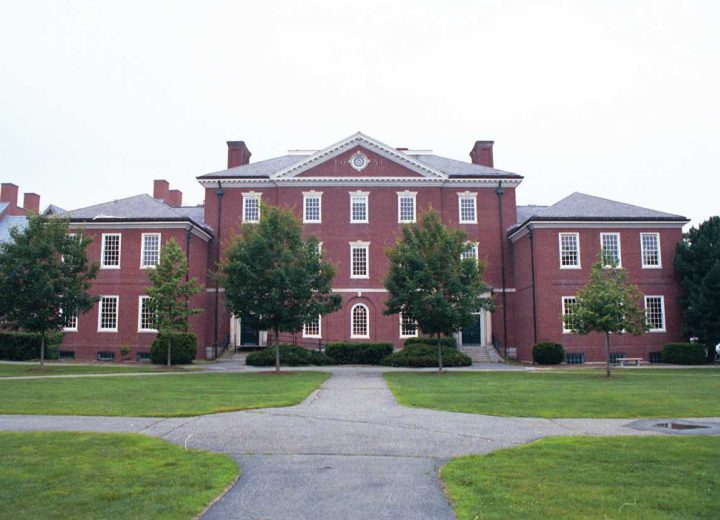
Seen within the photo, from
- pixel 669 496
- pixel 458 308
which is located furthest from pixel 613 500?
pixel 458 308

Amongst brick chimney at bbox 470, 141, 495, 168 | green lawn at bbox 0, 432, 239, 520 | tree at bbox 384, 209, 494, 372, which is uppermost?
brick chimney at bbox 470, 141, 495, 168

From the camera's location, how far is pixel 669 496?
679cm

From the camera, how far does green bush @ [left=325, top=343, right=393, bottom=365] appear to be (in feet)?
108

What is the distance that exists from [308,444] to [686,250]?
30479 mm

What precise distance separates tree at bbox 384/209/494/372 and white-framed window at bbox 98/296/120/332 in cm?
1613

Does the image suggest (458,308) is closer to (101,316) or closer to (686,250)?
(686,250)

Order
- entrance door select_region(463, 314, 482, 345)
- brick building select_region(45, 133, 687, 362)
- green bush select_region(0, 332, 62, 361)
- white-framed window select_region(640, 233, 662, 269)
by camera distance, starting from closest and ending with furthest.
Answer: green bush select_region(0, 332, 62, 361) → brick building select_region(45, 133, 687, 362) → white-framed window select_region(640, 233, 662, 269) → entrance door select_region(463, 314, 482, 345)

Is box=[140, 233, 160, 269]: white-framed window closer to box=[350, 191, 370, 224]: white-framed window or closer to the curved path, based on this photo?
box=[350, 191, 370, 224]: white-framed window

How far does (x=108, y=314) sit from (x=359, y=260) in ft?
46.6

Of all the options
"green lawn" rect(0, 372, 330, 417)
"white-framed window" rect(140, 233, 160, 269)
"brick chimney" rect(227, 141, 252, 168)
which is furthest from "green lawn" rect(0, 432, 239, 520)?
"brick chimney" rect(227, 141, 252, 168)

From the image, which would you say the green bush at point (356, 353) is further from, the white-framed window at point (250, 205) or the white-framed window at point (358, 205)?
the white-framed window at point (250, 205)

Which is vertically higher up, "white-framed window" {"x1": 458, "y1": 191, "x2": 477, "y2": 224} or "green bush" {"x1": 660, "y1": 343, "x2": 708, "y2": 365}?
"white-framed window" {"x1": 458, "y1": 191, "x2": 477, "y2": 224}

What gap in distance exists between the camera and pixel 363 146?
38.8 metres

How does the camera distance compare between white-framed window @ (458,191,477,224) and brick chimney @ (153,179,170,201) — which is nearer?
white-framed window @ (458,191,477,224)
